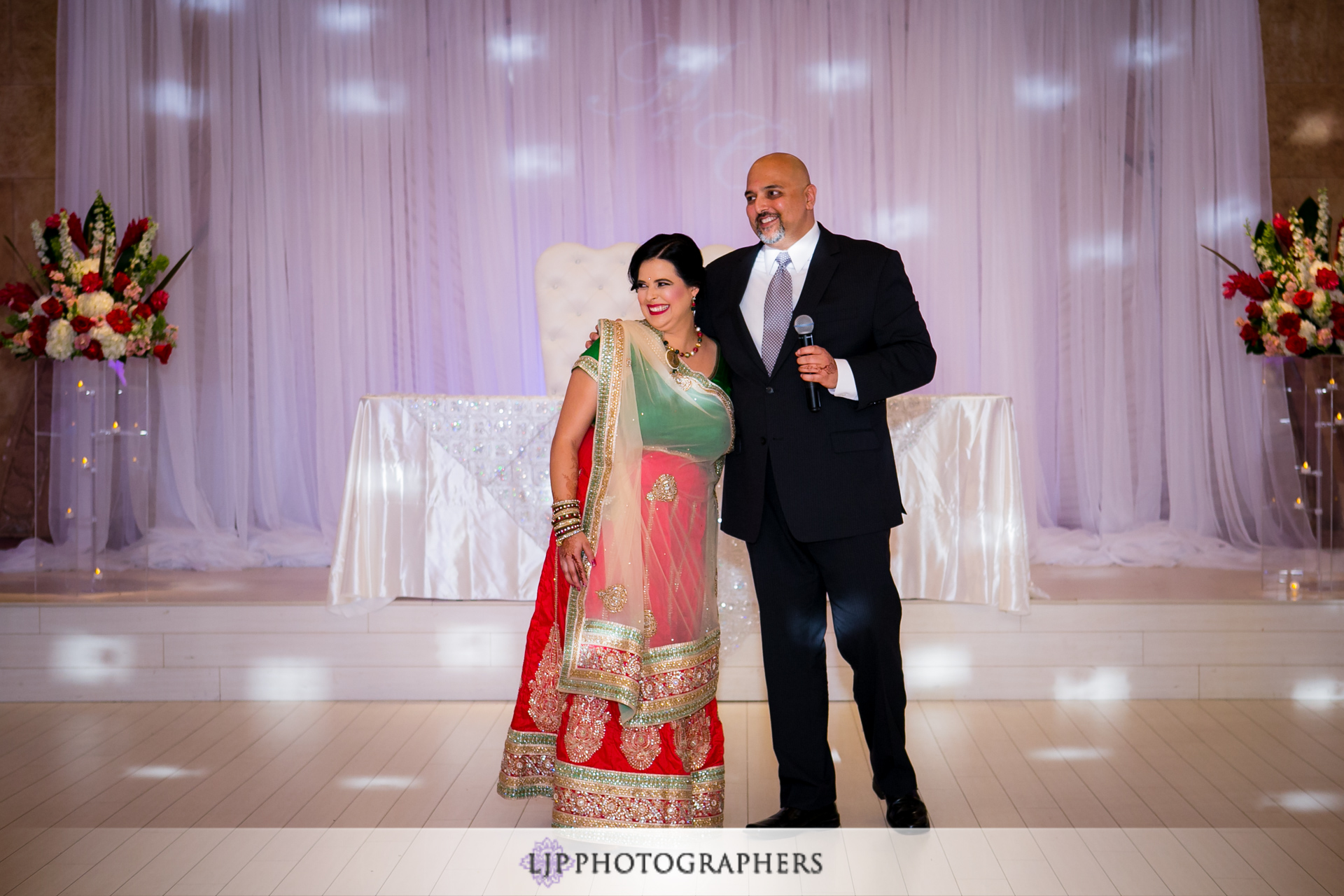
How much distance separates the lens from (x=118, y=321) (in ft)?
13.4

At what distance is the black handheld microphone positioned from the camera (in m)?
2.30

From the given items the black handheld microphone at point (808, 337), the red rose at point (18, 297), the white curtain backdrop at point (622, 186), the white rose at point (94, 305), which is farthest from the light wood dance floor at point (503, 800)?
the white curtain backdrop at point (622, 186)

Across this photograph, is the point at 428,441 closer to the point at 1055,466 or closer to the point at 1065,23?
the point at 1055,466

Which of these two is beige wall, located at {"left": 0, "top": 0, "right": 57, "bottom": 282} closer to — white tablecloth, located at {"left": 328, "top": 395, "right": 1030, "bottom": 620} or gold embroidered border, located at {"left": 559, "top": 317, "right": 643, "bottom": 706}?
white tablecloth, located at {"left": 328, "top": 395, "right": 1030, "bottom": 620}

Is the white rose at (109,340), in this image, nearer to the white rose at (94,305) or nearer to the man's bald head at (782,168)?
the white rose at (94,305)

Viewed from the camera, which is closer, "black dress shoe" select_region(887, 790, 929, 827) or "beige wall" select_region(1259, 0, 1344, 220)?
"black dress shoe" select_region(887, 790, 929, 827)

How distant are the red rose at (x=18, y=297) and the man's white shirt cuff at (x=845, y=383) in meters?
3.30

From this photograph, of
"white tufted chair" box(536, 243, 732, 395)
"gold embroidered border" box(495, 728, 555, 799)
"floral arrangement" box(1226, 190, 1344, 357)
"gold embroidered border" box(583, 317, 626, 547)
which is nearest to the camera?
"gold embroidered border" box(583, 317, 626, 547)

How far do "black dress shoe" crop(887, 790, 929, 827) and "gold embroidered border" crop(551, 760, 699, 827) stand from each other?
490 mm

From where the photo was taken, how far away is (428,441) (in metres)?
3.70

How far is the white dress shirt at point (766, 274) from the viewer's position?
2.53 meters

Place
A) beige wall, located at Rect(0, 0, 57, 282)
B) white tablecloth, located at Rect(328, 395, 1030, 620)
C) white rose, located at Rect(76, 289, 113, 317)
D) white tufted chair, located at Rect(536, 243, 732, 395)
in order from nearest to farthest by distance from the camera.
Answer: white tablecloth, located at Rect(328, 395, 1030, 620) < white rose, located at Rect(76, 289, 113, 317) < white tufted chair, located at Rect(536, 243, 732, 395) < beige wall, located at Rect(0, 0, 57, 282)

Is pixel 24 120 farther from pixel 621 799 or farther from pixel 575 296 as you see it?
pixel 621 799

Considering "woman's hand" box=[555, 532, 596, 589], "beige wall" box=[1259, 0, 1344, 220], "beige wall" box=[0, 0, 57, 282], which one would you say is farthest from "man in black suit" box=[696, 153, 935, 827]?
"beige wall" box=[0, 0, 57, 282]
